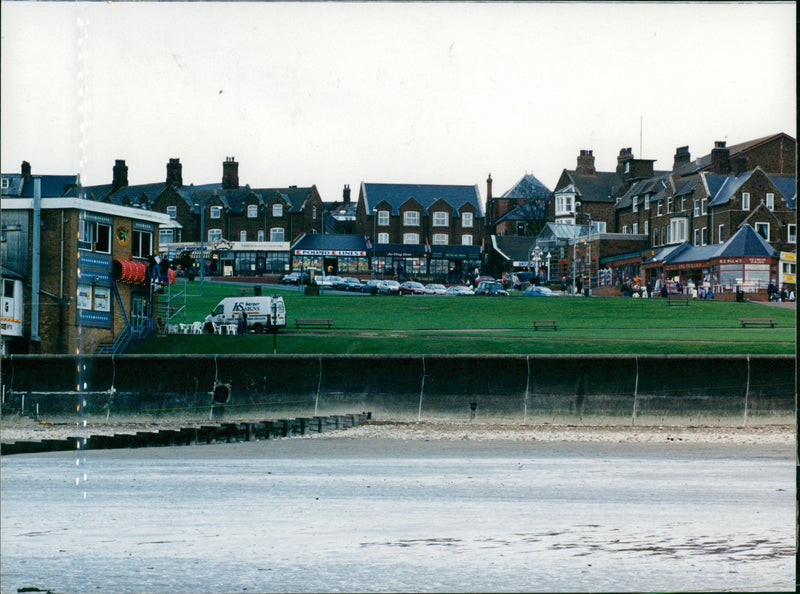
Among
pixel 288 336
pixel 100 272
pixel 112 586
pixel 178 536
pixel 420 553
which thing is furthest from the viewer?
pixel 288 336

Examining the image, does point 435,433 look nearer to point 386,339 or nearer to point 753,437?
point 386,339

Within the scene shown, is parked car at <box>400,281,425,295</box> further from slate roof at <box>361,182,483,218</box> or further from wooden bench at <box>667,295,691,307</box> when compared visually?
wooden bench at <box>667,295,691,307</box>

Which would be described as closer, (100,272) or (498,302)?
(100,272)

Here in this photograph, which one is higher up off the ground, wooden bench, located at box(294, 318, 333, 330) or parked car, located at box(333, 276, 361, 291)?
parked car, located at box(333, 276, 361, 291)

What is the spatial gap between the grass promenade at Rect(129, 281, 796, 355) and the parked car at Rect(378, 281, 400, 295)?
19 cm

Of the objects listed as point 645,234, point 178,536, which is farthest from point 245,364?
point 178,536

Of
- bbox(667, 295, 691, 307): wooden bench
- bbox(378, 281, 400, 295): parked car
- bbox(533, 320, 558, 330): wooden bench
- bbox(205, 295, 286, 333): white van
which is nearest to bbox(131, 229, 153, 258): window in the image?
bbox(205, 295, 286, 333): white van

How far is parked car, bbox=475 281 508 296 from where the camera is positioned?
22.4 meters

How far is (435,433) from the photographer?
20219 millimetres

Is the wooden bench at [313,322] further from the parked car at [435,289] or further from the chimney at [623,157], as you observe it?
the chimney at [623,157]

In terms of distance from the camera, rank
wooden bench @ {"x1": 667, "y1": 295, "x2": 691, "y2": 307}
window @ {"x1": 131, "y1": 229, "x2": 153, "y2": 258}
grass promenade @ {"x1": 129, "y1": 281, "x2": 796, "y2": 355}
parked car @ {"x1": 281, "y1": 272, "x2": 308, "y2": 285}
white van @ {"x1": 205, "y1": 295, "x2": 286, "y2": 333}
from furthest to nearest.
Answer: wooden bench @ {"x1": 667, "y1": 295, "x2": 691, "y2": 307} < grass promenade @ {"x1": 129, "y1": 281, "x2": 796, "y2": 355} < white van @ {"x1": 205, "y1": 295, "x2": 286, "y2": 333} < parked car @ {"x1": 281, "y1": 272, "x2": 308, "y2": 285} < window @ {"x1": 131, "y1": 229, "x2": 153, "y2": 258}

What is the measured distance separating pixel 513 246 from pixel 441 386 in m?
3.71

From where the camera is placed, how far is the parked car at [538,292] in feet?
72.8

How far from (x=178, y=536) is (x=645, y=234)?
55.1ft
